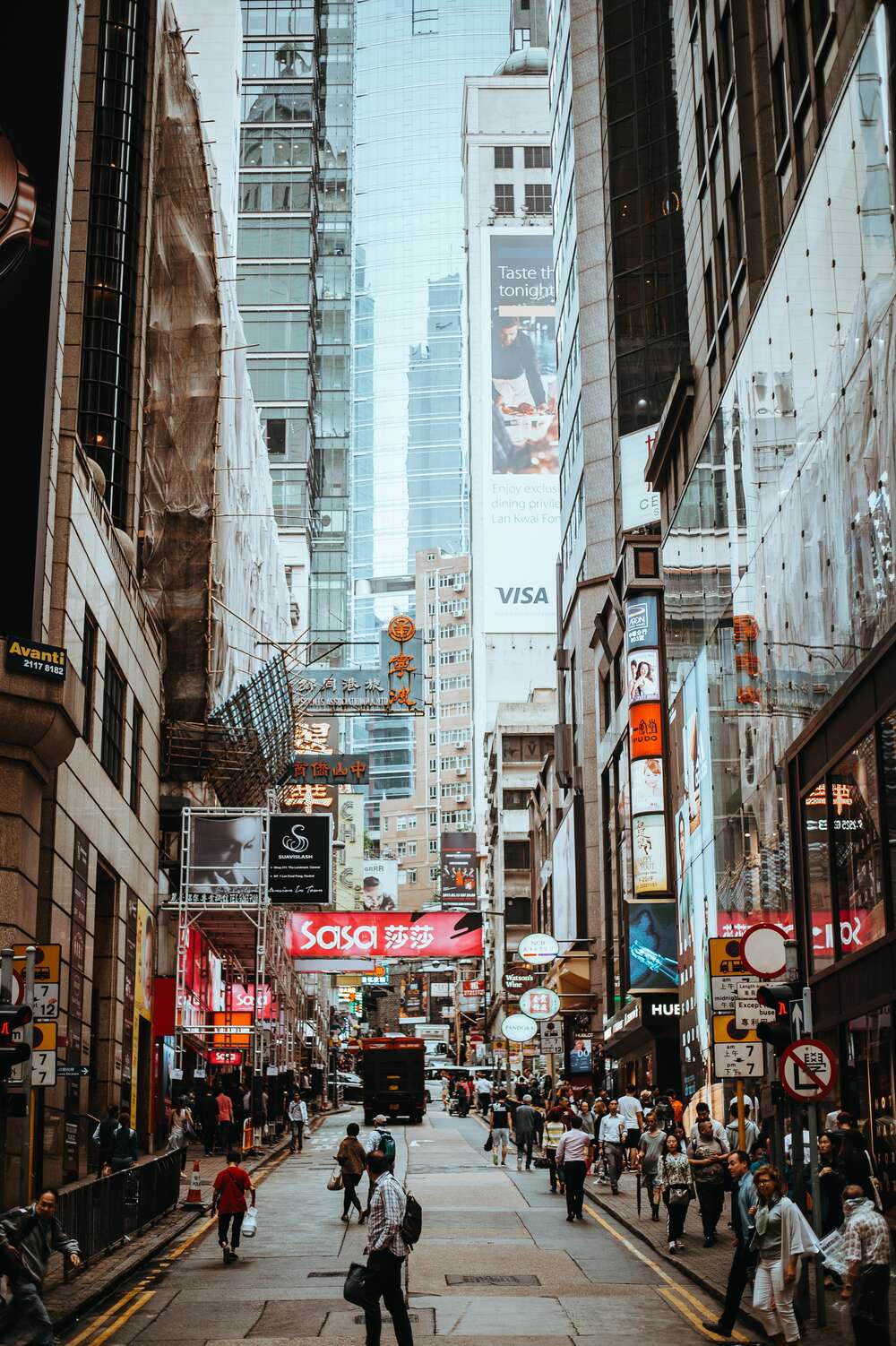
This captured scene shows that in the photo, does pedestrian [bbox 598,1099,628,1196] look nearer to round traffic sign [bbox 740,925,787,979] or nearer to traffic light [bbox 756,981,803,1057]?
round traffic sign [bbox 740,925,787,979]

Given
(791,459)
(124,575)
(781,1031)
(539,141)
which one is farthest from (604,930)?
(539,141)

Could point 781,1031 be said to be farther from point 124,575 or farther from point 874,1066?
point 124,575

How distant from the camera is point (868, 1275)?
12086mm

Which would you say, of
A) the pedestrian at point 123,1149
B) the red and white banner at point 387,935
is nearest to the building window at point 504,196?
the red and white banner at point 387,935

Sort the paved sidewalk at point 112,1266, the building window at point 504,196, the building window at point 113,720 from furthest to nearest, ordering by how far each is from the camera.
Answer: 1. the building window at point 504,196
2. the building window at point 113,720
3. the paved sidewalk at point 112,1266

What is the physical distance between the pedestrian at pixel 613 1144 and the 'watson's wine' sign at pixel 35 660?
13.1 m

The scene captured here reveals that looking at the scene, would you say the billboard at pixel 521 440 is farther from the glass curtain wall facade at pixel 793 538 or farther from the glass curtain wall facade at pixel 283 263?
the glass curtain wall facade at pixel 793 538

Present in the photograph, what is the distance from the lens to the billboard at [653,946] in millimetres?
46719

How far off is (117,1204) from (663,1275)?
22.5 ft

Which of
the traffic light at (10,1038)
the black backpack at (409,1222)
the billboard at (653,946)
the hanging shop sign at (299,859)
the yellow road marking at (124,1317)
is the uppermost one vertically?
the hanging shop sign at (299,859)

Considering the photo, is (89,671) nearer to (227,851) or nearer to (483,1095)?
(227,851)

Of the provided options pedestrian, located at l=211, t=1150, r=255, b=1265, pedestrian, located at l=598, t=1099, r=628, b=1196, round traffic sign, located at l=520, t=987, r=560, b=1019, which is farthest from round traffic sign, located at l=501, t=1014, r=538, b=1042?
pedestrian, located at l=211, t=1150, r=255, b=1265

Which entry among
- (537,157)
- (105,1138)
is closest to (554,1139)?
(105,1138)

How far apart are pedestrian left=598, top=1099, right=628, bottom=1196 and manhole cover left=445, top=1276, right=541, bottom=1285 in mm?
11204
